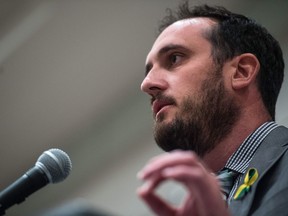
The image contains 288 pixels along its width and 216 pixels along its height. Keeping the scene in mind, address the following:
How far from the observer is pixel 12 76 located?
178cm

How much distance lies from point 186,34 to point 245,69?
192 mm

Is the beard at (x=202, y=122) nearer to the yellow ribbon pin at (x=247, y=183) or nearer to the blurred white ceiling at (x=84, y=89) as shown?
the yellow ribbon pin at (x=247, y=183)

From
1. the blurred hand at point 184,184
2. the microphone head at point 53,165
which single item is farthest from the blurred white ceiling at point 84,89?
the blurred hand at point 184,184

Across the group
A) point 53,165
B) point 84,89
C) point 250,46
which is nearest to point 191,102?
point 250,46

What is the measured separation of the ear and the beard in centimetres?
6

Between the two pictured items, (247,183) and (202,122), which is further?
(202,122)

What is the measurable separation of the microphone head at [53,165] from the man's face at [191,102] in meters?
0.31

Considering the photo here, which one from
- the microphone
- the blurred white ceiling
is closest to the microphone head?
the microphone

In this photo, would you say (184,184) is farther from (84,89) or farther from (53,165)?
(84,89)

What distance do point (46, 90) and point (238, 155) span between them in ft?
3.67

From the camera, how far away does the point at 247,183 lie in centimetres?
79

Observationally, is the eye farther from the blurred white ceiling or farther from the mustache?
the blurred white ceiling

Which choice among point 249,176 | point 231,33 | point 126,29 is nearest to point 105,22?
Result: point 126,29

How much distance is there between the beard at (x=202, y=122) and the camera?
1.04 m
